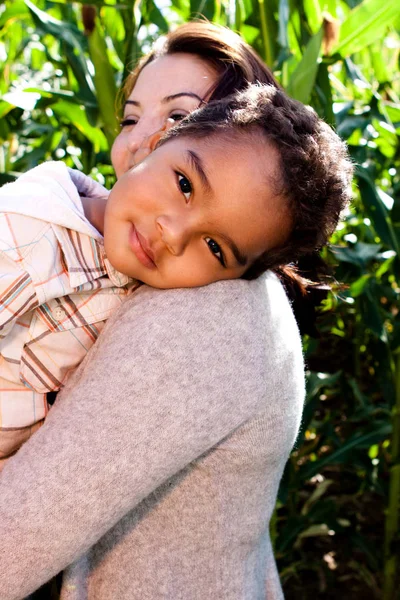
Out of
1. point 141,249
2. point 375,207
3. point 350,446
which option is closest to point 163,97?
point 141,249

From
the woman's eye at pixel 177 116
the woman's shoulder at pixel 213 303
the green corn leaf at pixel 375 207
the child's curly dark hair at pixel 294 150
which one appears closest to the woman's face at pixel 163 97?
the woman's eye at pixel 177 116

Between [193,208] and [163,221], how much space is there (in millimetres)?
51

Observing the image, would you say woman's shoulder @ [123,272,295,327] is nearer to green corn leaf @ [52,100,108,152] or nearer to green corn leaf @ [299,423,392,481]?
green corn leaf @ [52,100,108,152]

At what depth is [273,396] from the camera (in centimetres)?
95

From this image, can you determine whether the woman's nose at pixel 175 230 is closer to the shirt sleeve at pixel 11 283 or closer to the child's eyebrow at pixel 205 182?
the child's eyebrow at pixel 205 182

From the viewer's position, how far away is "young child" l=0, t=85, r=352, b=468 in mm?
996

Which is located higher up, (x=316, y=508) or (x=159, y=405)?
(x=159, y=405)

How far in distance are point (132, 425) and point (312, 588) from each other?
6.21ft

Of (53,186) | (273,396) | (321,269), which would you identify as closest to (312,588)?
(321,269)

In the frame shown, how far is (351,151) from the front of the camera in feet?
6.55

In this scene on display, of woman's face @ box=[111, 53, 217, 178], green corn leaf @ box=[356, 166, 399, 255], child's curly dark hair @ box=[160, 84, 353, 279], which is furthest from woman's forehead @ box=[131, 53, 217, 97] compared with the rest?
green corn leaf @ box=[356, 166, 399, 255]

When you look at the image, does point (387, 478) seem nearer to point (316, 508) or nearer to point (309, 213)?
point (316, 508)

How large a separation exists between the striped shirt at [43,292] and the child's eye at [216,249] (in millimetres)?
137

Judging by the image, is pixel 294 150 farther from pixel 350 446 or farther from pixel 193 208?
pixel 350 446
